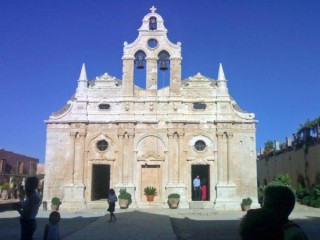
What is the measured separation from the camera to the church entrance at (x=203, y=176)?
2757cm

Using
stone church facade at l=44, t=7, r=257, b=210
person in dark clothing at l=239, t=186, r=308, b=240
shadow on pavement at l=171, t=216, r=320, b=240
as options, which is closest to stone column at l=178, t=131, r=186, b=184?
stone church facade at l=44, t=7, r=257, b=210

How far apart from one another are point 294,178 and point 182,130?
41.4ft

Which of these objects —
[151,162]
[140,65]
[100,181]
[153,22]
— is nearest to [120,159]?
[151,162]

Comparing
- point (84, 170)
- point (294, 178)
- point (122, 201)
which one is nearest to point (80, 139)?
point (84, 170)

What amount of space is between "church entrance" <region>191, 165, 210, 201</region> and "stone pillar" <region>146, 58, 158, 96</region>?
5.95 meters

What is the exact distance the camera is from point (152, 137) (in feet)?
90.8

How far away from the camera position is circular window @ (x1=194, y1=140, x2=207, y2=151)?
27594 millimetres

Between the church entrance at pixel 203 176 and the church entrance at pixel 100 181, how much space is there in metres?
6.41

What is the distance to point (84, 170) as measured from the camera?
89.5ft

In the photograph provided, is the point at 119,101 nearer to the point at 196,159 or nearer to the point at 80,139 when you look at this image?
the point at 80,139

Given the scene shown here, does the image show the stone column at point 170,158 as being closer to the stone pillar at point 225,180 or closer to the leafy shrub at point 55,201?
the stone pillar at point 225,180

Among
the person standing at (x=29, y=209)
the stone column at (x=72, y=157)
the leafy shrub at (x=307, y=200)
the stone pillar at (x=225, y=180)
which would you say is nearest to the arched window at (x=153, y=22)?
the stone pillar at (x=225, y=180)

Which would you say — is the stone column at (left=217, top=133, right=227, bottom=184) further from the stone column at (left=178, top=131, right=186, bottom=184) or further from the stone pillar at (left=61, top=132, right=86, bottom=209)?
the stone pillar at (left=61, top=132, right=86, bottom=209)

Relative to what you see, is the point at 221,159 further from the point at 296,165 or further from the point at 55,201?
the point at 55,201
